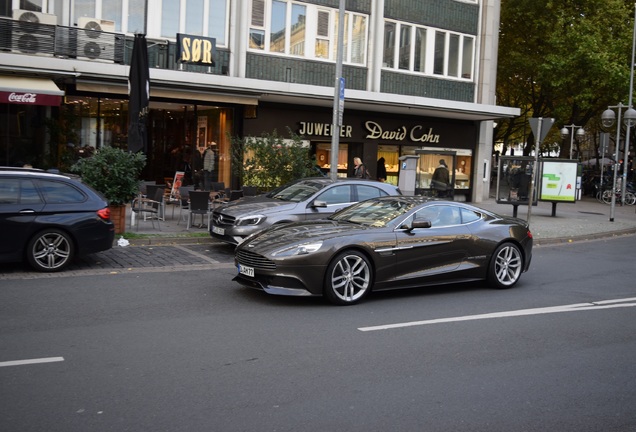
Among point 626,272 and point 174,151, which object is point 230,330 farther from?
point 174,151

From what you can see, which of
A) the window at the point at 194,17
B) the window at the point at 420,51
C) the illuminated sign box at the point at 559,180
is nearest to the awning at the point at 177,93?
the window at the point at 194,17

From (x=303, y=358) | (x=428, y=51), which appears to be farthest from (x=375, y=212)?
(x=428, y=51)

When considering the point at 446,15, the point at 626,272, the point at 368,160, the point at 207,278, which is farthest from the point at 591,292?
the point at 446,15

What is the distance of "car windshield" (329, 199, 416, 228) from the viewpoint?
31.9 ft

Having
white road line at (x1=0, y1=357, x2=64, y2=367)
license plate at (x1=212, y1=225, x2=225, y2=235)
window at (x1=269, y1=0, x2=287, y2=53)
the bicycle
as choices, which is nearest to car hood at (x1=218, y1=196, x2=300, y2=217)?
license plate at (x1=212, y1=225, x2=225, y2=235)

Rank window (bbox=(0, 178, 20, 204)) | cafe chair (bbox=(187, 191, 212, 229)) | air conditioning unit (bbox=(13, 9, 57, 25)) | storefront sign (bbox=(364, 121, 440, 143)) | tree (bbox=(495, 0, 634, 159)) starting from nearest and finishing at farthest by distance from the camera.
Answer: window (bbox=(0, 178, 20, 204)), cafe chair (bbox=(187, 191, 212, 229)), air conditioning unit (bbox=(13, 9, 57, 25)), storefront sign (bbox=(364, 121, 440, 143)), tree (bbox=(495, 0, 634, 159))

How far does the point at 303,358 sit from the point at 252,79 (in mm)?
15933

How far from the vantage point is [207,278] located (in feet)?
34.8

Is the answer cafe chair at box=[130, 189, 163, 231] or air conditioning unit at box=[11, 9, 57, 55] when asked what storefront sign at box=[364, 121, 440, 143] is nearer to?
cafe chair at box=[130, 189, 163, 231]

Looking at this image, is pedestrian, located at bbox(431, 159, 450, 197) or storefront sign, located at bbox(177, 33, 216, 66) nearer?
storefront sign, located at bbox(177, 33, 216, 66)

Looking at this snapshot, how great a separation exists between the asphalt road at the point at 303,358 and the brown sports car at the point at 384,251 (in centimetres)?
30

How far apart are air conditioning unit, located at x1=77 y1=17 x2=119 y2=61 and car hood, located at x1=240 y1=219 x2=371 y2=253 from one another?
12.4m

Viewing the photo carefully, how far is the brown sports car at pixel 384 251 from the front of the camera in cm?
865

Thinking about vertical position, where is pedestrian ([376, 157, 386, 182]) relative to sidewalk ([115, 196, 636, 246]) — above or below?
above
